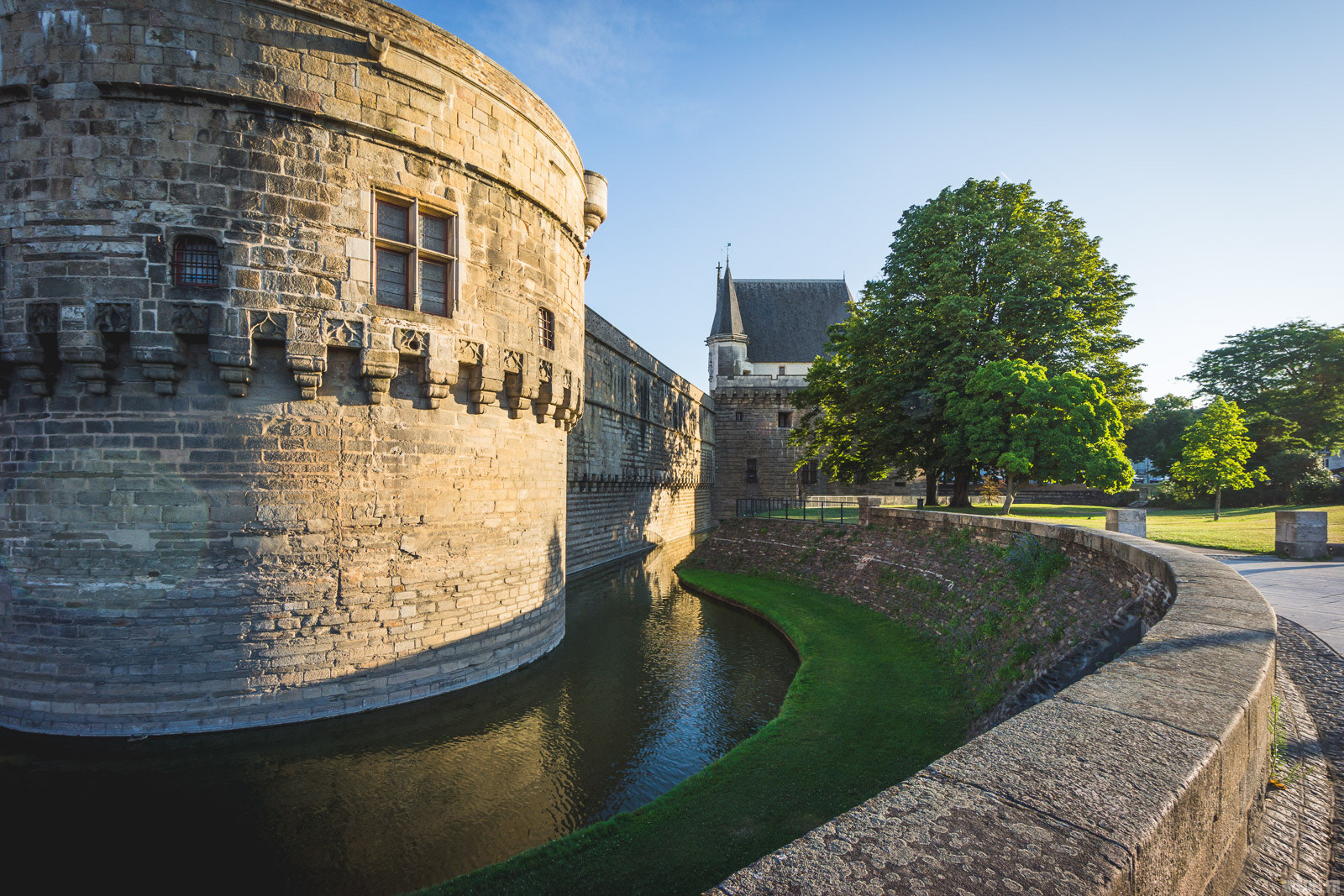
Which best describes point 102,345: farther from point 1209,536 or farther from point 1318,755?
point 1209,536

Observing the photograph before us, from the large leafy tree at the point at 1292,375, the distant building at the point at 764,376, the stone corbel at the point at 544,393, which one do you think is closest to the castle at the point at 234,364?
the stone corbel at the point at 544,393

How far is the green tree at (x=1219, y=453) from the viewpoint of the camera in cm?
2461

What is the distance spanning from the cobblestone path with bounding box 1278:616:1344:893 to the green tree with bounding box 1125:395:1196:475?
54085mm

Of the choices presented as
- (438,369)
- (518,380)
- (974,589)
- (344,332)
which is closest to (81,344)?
(344,332)

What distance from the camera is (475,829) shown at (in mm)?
6789

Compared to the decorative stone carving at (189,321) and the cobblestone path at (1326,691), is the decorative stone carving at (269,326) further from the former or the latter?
the cobblestone path at (1326,691)

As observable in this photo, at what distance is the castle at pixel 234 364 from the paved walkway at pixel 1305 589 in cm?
1188

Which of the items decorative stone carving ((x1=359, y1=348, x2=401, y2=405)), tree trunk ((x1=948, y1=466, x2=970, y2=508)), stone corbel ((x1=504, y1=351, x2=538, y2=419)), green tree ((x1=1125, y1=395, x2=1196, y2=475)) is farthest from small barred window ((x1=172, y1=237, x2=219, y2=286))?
green tree ((x1=1125, y1=395, x2=1196, y2=475))

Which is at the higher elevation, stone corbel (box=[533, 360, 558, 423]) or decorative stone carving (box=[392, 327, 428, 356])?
decorative stone carving (box=[392, 327, 428, 356])

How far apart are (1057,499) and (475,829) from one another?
4592 cm

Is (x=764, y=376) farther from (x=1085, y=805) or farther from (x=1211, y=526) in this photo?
(x=1085, y=805)

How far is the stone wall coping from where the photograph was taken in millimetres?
1775

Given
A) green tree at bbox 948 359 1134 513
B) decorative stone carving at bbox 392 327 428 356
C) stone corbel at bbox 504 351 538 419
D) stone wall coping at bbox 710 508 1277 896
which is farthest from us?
green tree at bbox 948 359 1134 513

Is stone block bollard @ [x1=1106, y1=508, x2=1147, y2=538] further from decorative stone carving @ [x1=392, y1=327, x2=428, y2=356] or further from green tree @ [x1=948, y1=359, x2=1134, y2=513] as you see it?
decorative stone carving @ [x1=392, y1=327, x2=428, y2=356]
